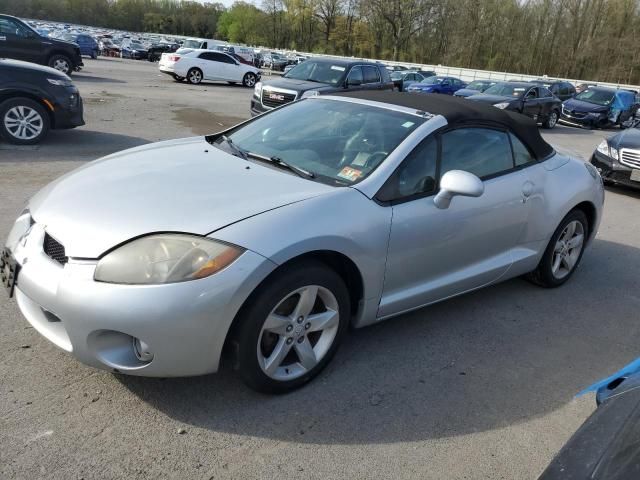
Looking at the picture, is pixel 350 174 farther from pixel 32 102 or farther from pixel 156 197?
pixel 32 102

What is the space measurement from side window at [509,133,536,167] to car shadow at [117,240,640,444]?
1115 mm

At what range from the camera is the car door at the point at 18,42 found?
1597 cm

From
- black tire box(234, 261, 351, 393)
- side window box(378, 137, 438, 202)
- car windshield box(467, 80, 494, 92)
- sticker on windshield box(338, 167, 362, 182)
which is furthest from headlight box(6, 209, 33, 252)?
car windshield box(467, 80, 494, 92)

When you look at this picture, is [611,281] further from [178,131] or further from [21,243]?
[178,131]

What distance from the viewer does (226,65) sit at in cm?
2489

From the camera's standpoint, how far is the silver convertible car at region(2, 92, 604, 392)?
2449 mm

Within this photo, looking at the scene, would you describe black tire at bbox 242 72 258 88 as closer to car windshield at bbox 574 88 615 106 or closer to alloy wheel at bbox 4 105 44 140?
car windshield at bbox 574 88 615 106

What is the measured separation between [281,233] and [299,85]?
11236mm

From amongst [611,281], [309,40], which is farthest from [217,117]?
[309,40]

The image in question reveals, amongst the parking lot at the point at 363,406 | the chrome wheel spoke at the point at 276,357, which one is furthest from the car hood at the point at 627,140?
the chrome wheel spoke at the point at 276,357

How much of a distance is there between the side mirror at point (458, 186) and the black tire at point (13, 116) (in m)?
7.15

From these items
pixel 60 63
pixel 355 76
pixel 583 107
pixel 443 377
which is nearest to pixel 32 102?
pixel 443 377

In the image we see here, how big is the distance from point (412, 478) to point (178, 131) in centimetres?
962

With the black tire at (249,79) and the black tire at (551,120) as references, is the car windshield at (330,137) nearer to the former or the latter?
the black tire at (551,120)
